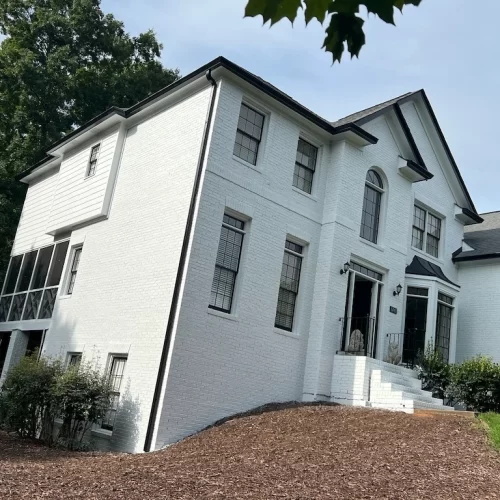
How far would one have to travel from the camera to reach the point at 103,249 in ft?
55.8

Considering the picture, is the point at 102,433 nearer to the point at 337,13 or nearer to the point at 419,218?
the point at 419,218

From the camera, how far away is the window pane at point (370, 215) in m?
17.5

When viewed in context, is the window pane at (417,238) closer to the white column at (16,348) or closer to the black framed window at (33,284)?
the black framed window at (33,284)

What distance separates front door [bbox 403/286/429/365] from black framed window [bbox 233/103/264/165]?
6.53m

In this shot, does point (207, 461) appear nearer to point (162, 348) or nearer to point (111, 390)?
point (162, 348)

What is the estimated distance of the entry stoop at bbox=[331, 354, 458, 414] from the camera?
14.2 m

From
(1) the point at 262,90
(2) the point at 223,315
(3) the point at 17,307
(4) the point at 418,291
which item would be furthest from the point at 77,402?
(4) the point at 418,291

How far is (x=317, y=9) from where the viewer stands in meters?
3.18

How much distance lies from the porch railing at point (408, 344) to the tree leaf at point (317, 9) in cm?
1445

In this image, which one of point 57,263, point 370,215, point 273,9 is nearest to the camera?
point 273,9

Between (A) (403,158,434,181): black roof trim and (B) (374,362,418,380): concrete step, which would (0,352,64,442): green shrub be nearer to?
(B) (374,362,418,380): concrete step

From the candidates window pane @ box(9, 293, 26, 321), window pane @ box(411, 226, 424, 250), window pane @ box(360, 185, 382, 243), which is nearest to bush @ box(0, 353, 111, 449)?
window pane @ box(9, 293, 26, 321)

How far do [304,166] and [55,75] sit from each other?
61.1 ft

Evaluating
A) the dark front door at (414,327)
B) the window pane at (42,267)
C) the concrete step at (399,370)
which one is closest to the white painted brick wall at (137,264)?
the window pane at (42,267)
